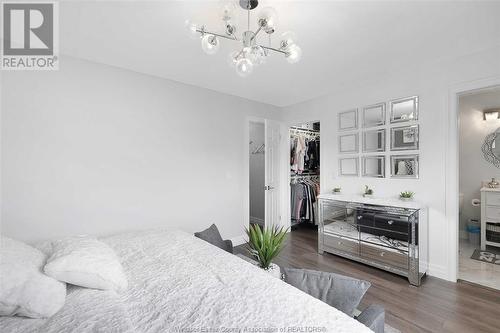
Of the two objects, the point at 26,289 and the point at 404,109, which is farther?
the point at 404,109

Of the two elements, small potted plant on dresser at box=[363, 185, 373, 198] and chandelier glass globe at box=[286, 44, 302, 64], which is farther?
small potted plant on dresser at box=[363, 185, 373, 198]

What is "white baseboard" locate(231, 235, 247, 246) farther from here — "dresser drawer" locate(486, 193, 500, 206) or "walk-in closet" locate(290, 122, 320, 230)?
"dresser drawer" locate(486, 193, 500, 206)

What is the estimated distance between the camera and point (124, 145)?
2619 millimetres

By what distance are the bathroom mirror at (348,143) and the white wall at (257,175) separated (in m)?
1.83

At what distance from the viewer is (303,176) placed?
463cm

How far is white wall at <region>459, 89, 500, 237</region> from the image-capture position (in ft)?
11.7

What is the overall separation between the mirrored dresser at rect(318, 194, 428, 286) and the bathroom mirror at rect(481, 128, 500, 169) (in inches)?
80.7

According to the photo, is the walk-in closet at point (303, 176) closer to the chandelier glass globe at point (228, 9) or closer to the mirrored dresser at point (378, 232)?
the mirrored dresser at point (378, 232)

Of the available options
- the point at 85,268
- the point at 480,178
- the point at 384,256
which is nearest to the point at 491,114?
the point at 480,178

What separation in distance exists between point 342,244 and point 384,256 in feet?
1.68

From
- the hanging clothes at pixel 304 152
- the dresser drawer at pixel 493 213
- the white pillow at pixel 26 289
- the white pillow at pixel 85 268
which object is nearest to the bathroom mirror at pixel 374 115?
the hanging clothes at pixel 304 152

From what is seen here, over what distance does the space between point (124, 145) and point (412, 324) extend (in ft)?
10.5

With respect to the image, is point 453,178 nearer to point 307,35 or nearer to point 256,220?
point 307,35

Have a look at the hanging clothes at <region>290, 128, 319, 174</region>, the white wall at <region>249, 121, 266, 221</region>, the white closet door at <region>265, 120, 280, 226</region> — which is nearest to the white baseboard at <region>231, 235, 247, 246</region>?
the white closet door at <region>265, 120, 280, 226</region>
